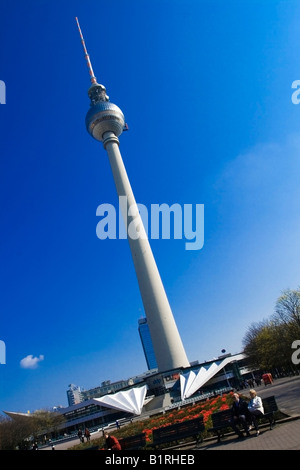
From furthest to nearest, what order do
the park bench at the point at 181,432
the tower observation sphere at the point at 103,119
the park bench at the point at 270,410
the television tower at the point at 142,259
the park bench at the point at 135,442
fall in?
the tower observation sphere at the point at 103,119 → the television tower at the point at 142,259 → the park bench at the point at 135,442 → the park bench at the point at 181,432 → the park bench at the point at 270,410

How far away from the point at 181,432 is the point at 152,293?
46932mm

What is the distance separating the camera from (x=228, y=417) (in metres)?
11.7

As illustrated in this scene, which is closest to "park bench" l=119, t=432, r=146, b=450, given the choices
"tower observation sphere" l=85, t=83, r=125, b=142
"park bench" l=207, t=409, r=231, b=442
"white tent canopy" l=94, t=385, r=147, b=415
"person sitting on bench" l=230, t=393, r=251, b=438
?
"park bench" l=207, t=409, r=231, b=442

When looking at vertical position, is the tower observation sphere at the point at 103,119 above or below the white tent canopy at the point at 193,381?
above

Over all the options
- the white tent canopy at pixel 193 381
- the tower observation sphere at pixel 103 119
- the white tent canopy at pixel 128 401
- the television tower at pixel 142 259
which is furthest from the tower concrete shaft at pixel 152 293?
the white tent canopy at pixel 128 401

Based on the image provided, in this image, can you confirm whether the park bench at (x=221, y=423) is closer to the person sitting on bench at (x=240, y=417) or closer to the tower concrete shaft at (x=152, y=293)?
the person sitting on bench at (x=240, y=417)

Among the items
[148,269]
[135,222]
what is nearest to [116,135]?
[135,222]

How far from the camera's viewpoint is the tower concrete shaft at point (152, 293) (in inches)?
2224

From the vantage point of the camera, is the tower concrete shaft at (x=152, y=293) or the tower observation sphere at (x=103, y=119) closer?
the tower concrete shaft at (x=152, y=293)

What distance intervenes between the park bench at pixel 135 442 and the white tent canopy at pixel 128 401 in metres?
25.2

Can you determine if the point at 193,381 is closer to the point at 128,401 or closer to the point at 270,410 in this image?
the point at 128,401

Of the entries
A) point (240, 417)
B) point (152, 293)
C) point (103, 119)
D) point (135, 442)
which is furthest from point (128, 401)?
point (103, 119)

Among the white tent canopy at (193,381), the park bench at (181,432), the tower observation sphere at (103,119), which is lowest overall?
the white tent canopy at (193,381)

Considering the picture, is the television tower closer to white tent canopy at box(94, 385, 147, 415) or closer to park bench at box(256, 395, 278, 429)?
white tent canopy at box(94, 385, 147, 415)
